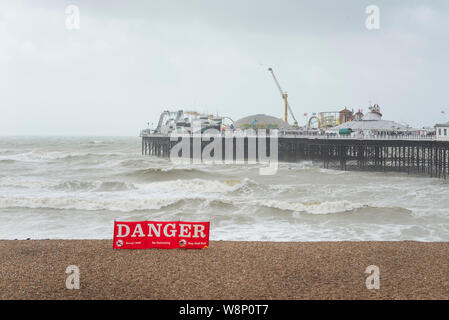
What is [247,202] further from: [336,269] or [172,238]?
[336,269]

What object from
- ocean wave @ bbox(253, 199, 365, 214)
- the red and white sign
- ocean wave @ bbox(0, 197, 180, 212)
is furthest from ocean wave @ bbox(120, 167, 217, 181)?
the red and white sign

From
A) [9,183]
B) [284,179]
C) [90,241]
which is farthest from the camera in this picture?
[284,179]

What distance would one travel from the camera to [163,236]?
1046 centimetres

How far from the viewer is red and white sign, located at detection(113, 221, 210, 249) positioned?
10.4 meters

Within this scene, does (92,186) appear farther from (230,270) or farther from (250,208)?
(230,270)

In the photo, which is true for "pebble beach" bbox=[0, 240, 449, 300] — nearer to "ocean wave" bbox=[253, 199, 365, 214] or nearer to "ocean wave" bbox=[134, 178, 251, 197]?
"ocean wave" bbox=[253, 199, 365, 214]

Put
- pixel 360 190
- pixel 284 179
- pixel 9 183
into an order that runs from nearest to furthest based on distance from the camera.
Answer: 1. pixel 360 190
2. pixel 9 183
3. pixel 284 179

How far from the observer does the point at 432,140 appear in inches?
1369

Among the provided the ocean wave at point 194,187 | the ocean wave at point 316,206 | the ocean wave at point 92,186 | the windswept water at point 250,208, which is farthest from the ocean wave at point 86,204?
the ocean wave at point 92,186

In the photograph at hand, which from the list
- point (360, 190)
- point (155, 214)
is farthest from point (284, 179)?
point (155, 214)

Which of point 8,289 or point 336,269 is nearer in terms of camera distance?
point 8,289

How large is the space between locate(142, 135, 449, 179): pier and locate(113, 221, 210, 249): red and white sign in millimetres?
26737

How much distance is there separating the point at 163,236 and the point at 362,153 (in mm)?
31744

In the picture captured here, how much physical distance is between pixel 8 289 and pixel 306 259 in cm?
592
